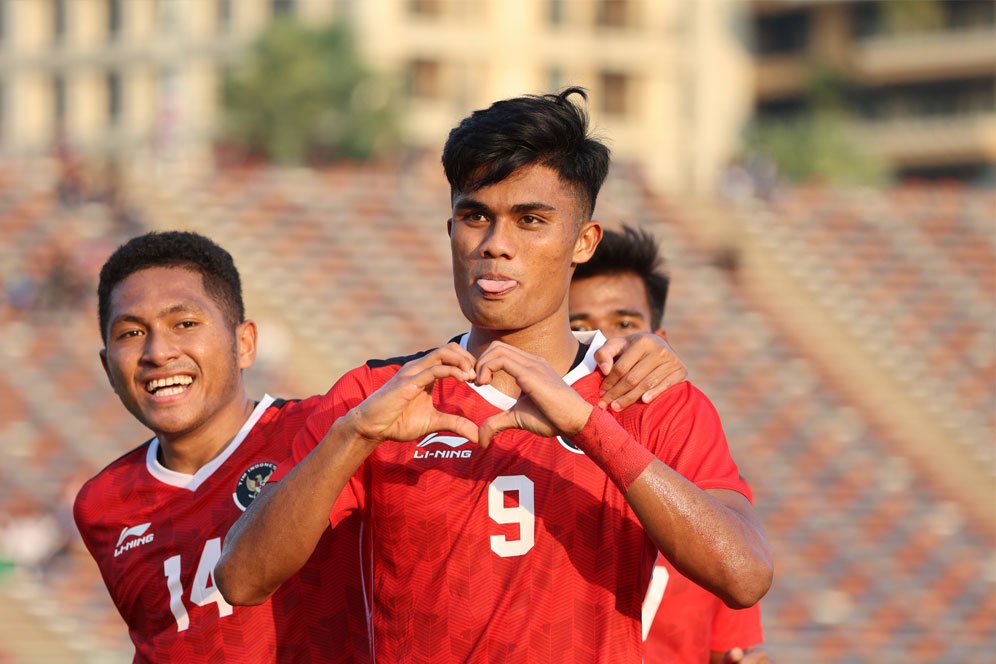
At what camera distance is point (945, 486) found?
1692 cm

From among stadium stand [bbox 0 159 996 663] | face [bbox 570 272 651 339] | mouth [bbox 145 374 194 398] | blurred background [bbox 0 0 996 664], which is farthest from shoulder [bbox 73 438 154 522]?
stadium stand [bbox 0 159 996 663]

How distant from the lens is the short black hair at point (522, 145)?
330 centimetres

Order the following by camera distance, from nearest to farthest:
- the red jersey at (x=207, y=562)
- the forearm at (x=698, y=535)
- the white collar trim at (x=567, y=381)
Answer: the forearm at (x=698, y=535)
the white collar trim at (x=567, y=381)
the red jersey at (x=207, y=562)

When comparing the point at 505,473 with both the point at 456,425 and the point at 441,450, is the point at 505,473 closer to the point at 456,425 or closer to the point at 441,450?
the point at 441,450

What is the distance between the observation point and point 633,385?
328 centimetres

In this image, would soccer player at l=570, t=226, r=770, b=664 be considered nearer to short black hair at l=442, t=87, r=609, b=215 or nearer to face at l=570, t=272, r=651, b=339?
face at l=570, t=272, r=651, b=339

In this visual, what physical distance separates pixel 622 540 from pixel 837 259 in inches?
713

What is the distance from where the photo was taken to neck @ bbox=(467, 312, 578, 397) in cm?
337

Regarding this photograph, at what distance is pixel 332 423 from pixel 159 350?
0.77 metres

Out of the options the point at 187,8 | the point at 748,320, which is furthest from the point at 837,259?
the point at 187,8

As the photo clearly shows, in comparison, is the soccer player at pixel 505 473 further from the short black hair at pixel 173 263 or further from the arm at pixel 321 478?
the short black hair at pixel 173 263

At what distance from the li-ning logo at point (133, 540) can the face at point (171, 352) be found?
24cm

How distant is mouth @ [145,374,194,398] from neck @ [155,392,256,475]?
12cm

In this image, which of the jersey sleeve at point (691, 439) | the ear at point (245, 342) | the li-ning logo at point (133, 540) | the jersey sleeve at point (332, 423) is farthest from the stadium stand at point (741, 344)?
the jersey sleeve at point (691, 439)
